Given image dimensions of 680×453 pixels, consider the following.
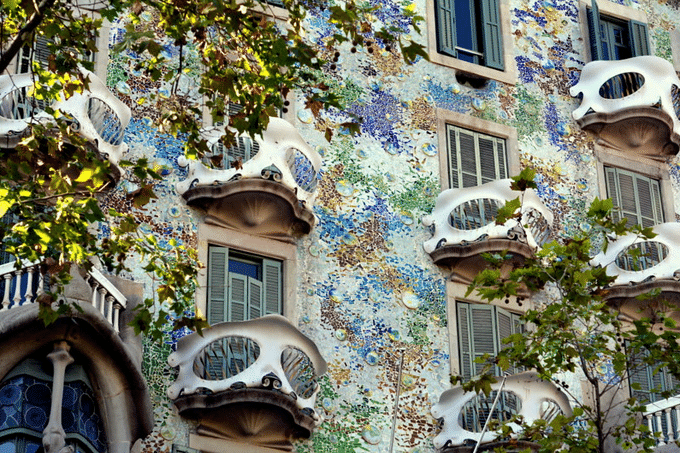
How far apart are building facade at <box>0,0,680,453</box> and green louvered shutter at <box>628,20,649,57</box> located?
5cm

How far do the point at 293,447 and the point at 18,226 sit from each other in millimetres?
5316

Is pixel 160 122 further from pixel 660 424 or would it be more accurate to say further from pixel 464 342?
pixel 660 424

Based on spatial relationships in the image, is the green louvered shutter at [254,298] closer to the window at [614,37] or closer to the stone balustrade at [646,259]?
the stone balustrade at [646,259]

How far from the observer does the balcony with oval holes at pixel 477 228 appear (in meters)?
21.3

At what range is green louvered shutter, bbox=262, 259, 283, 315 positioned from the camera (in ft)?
66.6

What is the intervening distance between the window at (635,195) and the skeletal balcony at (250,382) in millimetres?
6226

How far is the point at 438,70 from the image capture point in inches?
918

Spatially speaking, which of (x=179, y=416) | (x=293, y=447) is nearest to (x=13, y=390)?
(x=179, y=416)

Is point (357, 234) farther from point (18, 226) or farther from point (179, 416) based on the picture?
point (18, 226)

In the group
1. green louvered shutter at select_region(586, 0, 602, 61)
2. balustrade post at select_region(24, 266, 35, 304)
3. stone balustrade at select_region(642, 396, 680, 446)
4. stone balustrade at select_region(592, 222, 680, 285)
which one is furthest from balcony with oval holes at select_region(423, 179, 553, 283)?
balustrade post at select_region(24, 266, 35, 304)

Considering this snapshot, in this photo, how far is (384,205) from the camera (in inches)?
853

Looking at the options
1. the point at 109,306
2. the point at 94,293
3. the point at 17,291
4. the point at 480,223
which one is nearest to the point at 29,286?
the point at 17,291

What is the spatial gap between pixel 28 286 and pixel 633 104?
32.1ft

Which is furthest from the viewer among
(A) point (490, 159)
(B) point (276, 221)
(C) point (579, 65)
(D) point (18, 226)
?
(C) point (579, 65)
